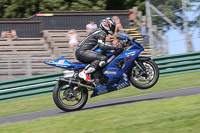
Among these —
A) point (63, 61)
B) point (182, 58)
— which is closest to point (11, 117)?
point (63, 61)

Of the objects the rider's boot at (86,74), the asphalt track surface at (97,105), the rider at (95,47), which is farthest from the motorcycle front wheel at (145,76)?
the rider's boot at (86,74)

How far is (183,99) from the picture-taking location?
791 cm

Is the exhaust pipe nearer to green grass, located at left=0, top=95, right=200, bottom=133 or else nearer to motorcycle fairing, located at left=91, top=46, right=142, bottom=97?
motorcycle fairing, located at left=91, top=46, right=142, bottom=97

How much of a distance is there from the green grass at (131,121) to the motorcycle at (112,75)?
2.59 ft

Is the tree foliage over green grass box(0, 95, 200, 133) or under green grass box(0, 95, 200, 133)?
over

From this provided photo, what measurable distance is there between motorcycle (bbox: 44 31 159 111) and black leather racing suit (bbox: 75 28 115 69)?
13 cm

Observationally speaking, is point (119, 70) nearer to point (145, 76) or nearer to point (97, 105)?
point (145, 76)

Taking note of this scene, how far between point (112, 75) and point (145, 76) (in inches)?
29.9

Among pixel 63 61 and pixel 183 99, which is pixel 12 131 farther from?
pixel 183 99

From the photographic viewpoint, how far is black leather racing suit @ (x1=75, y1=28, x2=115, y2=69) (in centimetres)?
814

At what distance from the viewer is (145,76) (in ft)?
27.8

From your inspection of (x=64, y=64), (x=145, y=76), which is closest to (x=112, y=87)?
(x=145, y=76)

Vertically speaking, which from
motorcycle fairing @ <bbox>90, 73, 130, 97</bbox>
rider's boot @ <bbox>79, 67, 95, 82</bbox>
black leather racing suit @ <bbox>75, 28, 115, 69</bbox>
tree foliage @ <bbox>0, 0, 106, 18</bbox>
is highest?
tree foliage @ <bbox>0, 0, 106, 18</bbox>

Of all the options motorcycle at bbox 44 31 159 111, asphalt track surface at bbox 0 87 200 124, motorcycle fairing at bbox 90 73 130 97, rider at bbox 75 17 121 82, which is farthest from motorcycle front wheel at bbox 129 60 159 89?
rider at bbox 75 17 121 82
